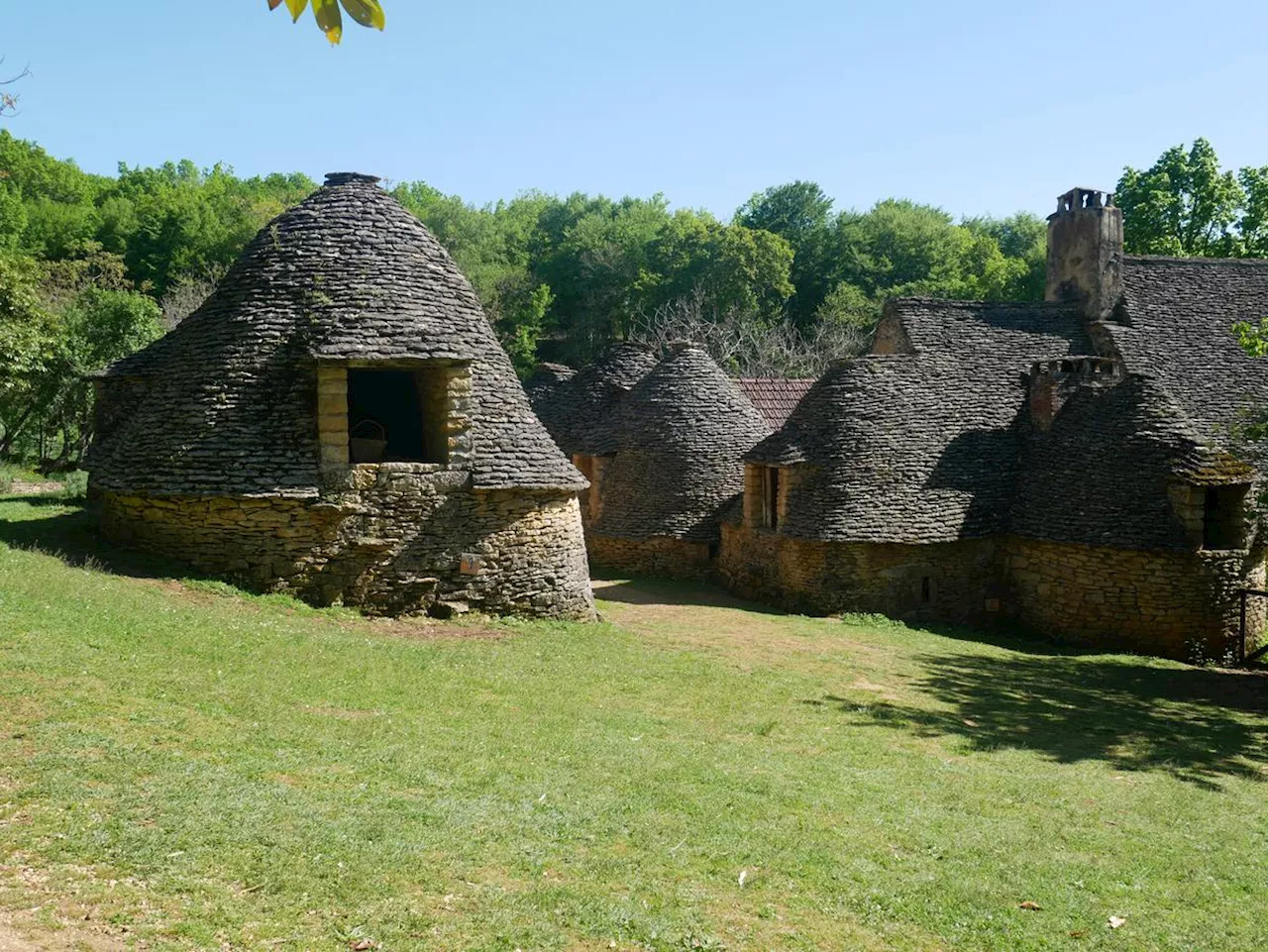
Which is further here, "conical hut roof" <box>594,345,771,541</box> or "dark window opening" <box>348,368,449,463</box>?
"conical hut roof" <box>594,345,771,541</box>

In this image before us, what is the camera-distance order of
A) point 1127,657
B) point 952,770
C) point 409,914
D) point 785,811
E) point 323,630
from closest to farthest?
point 409,914, point 785,811, point 952,770, point 323,630, point 1127,657

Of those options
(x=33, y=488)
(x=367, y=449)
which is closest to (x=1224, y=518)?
(x=367, y=449)

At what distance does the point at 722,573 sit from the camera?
2353 cm

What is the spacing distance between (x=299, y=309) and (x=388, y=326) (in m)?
1.36

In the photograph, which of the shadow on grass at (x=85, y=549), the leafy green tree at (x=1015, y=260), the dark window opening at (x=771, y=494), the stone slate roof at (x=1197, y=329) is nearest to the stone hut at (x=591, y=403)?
the dark window opening at (x=771, y=494)

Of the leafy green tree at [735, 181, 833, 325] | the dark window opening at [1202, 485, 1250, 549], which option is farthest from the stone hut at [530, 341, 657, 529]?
the leafy green tree at [735, 181, 833, 325]

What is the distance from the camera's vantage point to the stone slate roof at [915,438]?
20.0 m

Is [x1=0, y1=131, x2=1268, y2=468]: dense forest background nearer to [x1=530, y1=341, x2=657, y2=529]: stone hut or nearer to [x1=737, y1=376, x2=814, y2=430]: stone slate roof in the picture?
[x1=530, y1=341, x2=657, y2=529]: stone hut

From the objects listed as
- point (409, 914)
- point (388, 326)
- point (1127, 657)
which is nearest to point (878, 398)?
point (1127, 657)

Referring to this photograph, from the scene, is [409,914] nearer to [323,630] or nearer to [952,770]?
[952,770]

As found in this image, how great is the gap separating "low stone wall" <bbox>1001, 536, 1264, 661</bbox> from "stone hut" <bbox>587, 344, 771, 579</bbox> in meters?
7.81

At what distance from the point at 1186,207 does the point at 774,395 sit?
21.0 meters

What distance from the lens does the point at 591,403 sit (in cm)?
2898

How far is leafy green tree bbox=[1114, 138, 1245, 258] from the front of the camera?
125 feet
